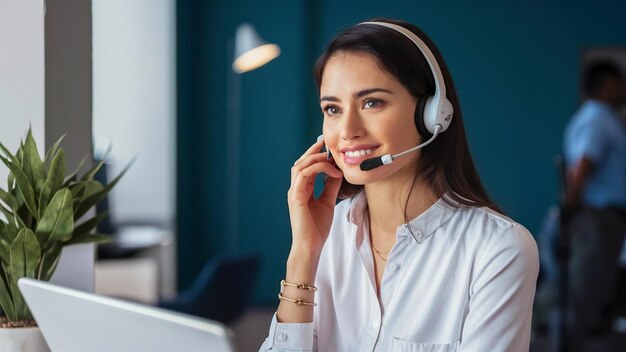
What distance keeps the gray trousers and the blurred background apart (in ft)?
7.69

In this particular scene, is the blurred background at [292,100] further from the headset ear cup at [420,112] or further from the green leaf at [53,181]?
the headset ear cup at [420,112]

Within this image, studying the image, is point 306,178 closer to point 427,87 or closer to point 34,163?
point 427,87

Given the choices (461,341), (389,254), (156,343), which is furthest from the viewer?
(389,254)

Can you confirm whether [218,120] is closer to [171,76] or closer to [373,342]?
[171,76]

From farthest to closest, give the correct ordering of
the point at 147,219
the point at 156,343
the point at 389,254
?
1. the point at 147,219
2. the point at 389,254
3. the point at 156,343

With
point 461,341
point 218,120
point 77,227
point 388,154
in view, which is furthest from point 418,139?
point 218,120

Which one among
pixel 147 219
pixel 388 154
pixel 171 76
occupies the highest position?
pixel 171 76

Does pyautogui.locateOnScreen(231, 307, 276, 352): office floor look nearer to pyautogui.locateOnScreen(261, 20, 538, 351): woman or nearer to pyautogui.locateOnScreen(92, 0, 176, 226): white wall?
pyautogui.locateOnScreen(92, 0, 176, 226): white wall

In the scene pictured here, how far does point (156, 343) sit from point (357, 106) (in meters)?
0.70

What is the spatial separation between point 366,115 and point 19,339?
0.70m

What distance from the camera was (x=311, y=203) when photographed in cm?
169

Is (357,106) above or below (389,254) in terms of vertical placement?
above

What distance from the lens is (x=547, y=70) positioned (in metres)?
6.84

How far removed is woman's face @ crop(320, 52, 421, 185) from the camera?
1.54m
